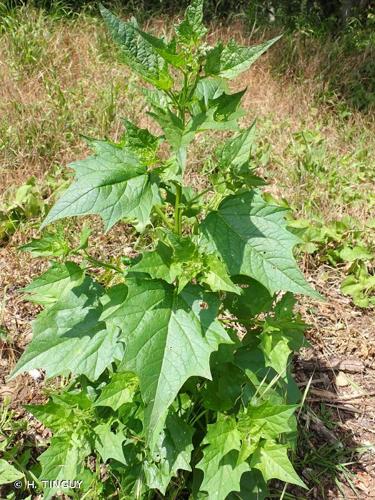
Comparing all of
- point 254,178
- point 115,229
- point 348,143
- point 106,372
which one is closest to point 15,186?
point 115,229

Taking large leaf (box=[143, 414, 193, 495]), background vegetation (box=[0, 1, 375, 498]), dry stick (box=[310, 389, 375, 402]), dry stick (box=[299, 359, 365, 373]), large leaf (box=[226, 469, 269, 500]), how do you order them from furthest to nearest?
dry stick (box=[299, 359, 365, 373]) < dry stick (box=[310, 389, 375, 402]) < background vegetation (box=[0, 1, 375, 498]) < large leaf (box=[226, 469, 269, 500]) < large leaf (box=[143, 414, 193, 495])

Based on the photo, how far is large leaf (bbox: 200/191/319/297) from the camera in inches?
67.8

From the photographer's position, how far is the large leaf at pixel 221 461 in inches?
75.4

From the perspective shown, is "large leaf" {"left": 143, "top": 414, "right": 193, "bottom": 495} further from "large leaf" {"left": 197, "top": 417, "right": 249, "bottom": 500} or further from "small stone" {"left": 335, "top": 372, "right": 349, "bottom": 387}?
"small stone" {"left": 335, "top": 372, "right": 349, "bottom": 387}

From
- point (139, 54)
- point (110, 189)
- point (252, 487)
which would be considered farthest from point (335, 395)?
point (139, 54)

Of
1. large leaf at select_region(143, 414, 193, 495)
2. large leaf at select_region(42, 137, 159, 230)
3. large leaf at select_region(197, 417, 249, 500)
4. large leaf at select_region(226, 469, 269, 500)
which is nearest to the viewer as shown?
large leaf at select_region(42, 137, 159, 230)

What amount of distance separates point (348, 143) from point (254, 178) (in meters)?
3.05

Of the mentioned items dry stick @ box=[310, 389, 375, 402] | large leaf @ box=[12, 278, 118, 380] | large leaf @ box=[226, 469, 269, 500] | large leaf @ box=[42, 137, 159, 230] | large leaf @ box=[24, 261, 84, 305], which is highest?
large leaf @ box=[42, 137, 159, 230]

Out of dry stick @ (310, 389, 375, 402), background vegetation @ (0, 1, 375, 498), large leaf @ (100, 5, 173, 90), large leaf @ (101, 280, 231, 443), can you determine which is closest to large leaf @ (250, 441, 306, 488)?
large leaf @ (101, 280, 231, 443)

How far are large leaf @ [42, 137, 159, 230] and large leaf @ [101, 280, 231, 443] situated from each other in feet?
0.90

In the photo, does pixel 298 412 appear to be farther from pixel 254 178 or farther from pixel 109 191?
pixel 109 191

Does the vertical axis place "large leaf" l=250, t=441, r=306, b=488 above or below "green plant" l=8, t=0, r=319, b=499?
below

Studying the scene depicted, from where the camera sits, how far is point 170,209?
3.65 m

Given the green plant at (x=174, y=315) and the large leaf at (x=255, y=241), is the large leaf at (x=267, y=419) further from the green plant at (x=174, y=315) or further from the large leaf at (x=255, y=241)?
the large leaf at (x=255, y=241)
